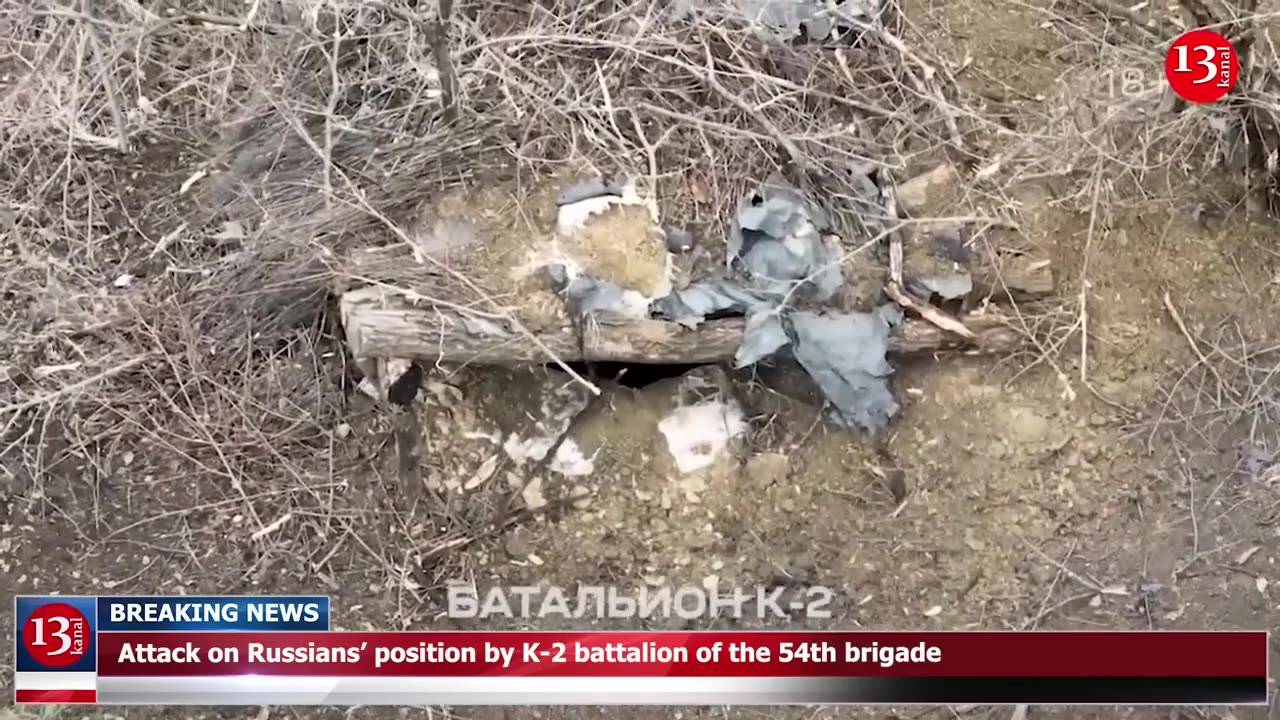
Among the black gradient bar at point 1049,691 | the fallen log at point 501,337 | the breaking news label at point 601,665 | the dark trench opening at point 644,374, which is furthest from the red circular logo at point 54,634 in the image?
the black gradient bar at point 1049,691

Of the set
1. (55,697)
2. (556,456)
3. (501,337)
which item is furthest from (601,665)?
(55,697)

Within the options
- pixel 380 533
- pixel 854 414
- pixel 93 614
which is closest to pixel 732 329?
pixel 854 414

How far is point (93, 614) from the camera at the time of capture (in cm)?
121

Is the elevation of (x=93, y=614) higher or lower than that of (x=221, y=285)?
lower

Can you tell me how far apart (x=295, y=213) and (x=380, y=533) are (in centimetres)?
40

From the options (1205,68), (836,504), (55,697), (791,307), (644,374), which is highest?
(1205,68)

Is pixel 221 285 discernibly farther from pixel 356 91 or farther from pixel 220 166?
pixel 356 91

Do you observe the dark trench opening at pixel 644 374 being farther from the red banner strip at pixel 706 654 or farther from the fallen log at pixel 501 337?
the red banner strip at pixel 706 654

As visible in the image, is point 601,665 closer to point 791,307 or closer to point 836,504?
point 836,504

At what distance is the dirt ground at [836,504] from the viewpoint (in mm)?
1217

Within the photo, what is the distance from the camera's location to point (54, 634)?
1.22m

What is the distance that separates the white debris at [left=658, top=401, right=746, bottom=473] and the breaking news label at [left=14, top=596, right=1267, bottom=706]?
211 millimetres

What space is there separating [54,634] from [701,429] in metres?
0.80

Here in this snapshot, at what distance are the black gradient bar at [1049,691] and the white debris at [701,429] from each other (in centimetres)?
28
